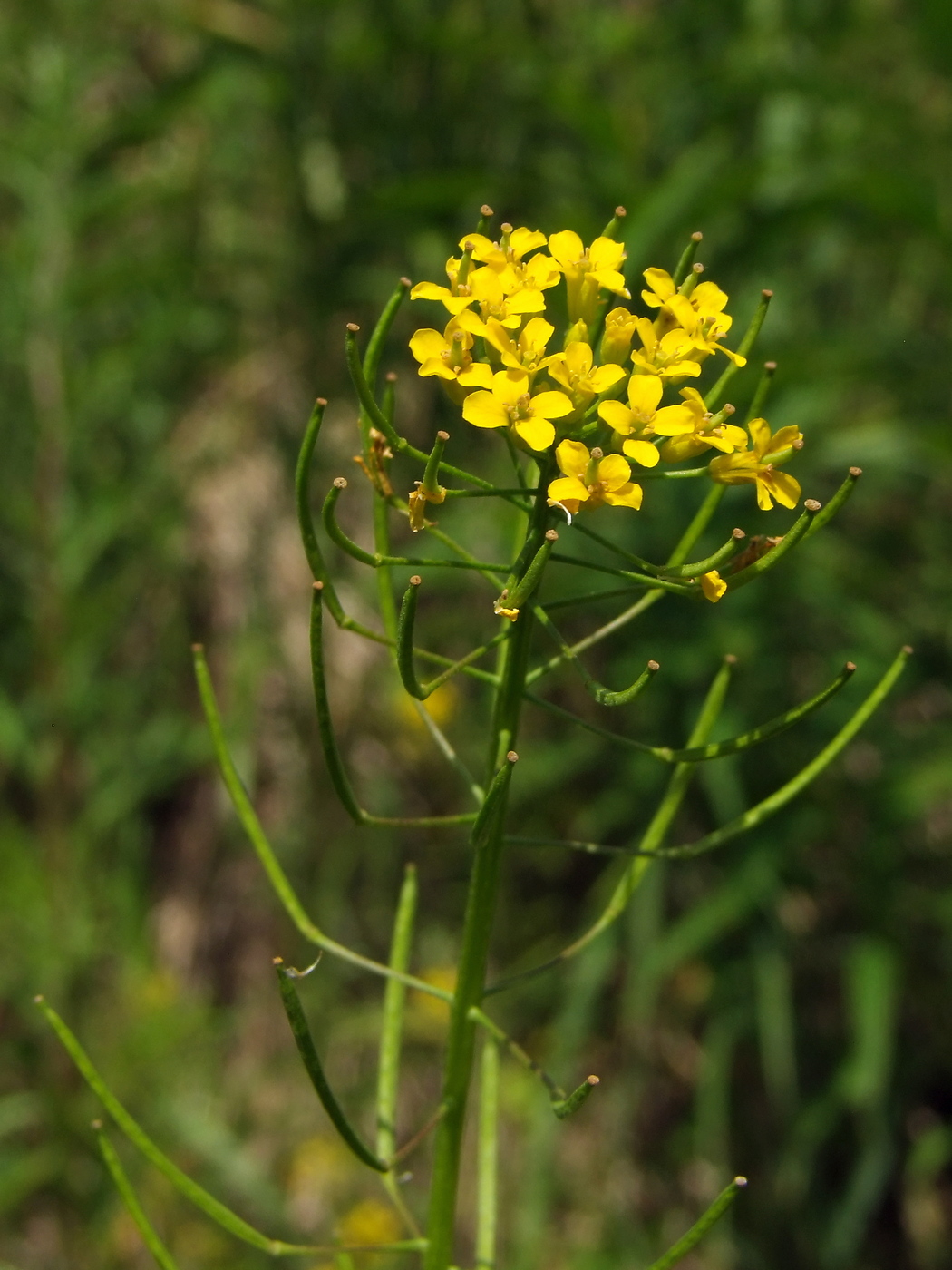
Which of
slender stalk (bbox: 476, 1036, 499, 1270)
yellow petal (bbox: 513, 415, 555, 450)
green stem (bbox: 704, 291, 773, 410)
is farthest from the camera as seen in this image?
slender stalk (bbox: 476, 1036, 499, 1270)

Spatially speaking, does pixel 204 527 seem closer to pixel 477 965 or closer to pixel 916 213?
pixel 916 213

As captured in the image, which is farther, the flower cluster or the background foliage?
the background foliage

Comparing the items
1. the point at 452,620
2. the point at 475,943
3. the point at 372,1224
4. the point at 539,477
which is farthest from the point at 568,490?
the point at 372,1224

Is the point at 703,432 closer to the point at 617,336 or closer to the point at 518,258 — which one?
the point at 617,336

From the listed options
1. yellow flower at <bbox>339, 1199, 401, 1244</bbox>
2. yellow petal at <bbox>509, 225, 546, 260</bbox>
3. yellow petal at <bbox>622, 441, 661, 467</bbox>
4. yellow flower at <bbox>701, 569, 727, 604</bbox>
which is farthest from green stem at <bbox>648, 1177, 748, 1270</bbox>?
yellow flower at <bbox>339, 1199, 401, 1244</bbox>

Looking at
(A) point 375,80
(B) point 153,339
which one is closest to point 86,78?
(B) point 153,339

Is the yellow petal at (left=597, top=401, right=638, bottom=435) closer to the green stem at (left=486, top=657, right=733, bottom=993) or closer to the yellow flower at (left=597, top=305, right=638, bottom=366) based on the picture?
the yellow flower at (left=597, top=305, right=638, bottom=366)

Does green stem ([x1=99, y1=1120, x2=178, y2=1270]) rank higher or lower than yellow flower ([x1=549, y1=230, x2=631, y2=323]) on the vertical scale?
lower
